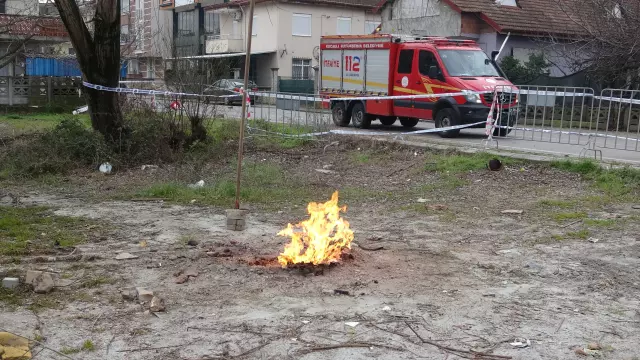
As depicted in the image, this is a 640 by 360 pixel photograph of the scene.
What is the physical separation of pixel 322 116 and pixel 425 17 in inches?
780

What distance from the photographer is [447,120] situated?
17.6 m

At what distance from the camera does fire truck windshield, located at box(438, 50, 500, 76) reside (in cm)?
1784

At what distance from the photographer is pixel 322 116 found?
1769cm

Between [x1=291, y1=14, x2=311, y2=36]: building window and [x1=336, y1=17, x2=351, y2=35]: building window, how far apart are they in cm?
221

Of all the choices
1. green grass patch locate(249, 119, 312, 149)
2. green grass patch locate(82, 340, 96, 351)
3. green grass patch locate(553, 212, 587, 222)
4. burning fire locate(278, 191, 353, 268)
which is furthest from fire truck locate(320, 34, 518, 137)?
green grass patch locate(82, 340, 96, 351)

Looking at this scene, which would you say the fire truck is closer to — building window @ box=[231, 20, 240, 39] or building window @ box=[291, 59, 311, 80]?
building window @ box=[291, 59, 311, 80]

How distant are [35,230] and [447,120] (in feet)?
38.2

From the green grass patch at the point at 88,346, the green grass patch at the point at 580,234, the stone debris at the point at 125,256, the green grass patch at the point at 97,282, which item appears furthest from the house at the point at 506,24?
the green grass patch at the point at 88,346

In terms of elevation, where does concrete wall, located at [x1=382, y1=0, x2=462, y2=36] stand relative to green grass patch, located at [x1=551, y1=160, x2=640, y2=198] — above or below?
above

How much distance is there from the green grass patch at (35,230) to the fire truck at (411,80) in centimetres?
947

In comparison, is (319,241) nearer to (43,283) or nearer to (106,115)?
(43,283)

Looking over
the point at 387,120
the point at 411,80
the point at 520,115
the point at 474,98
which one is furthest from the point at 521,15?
the point at 520,115

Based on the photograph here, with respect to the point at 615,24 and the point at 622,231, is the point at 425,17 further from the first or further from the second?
the point at 622,231

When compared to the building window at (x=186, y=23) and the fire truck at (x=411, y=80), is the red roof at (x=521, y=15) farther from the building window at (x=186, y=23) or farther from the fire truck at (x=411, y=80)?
the building window at (x=186, y=23)
